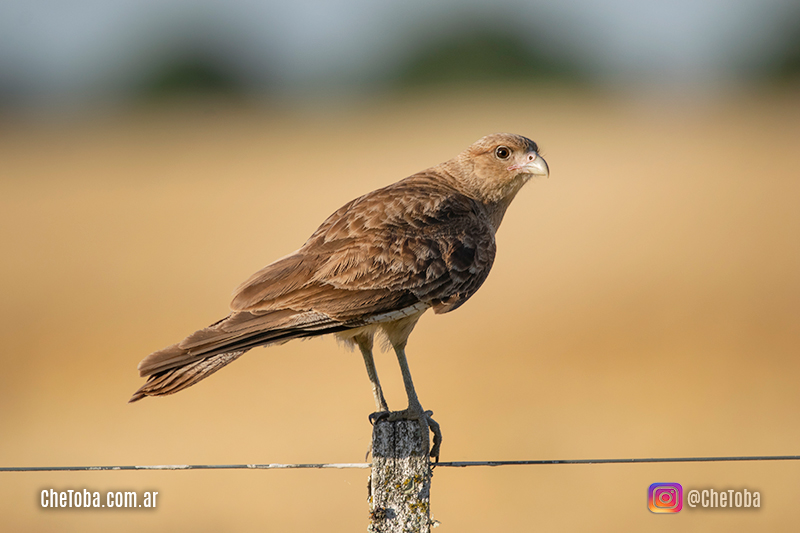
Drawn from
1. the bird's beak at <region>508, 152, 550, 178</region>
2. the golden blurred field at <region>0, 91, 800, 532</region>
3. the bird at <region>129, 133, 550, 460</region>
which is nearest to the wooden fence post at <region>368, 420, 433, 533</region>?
the bird at <region>129, 133, 550, 460</region>

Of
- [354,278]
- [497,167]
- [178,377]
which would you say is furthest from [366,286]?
[497,167]

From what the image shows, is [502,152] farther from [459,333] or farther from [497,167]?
[459,333]

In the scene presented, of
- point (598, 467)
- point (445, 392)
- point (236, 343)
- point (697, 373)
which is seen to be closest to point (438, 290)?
point (236, 343)

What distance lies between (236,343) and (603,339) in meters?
11.9

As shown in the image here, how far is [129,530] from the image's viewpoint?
418 inches

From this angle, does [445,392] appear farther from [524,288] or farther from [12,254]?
[12,254]

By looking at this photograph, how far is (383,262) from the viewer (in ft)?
19.3

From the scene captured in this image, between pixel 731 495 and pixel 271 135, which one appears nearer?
pixel 731 495

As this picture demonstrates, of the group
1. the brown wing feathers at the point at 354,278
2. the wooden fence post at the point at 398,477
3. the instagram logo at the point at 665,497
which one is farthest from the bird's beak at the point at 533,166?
the wooden fence post at the point at 398,477

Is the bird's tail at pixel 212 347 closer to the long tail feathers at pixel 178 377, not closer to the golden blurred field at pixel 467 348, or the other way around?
the long tail feathers at pixel 178 377

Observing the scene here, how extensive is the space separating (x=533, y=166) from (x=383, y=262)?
91.8 inches

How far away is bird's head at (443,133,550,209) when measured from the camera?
7586 mm

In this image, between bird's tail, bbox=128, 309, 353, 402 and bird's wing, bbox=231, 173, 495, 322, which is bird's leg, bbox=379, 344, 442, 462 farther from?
bird's tail, bbox=128, 309, 353, 402

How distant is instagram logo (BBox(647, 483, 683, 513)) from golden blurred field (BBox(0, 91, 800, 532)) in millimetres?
3118
